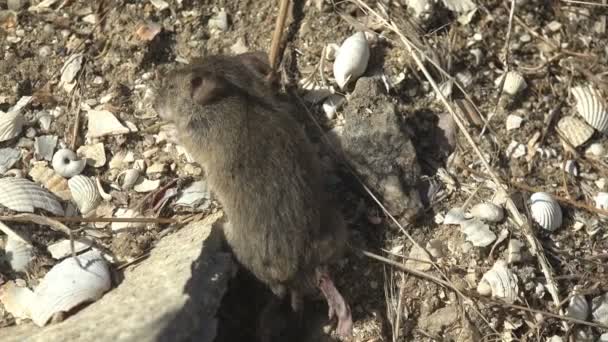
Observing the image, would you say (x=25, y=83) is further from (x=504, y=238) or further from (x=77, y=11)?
(x=504, y=238)

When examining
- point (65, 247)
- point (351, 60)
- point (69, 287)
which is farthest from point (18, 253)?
point (351, 60)

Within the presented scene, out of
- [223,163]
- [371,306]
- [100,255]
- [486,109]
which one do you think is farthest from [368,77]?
[100,255]

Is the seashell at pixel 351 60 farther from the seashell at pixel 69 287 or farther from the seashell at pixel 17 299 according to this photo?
the seashell at pixel 17 299

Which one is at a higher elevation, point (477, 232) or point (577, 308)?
point (477, 232)

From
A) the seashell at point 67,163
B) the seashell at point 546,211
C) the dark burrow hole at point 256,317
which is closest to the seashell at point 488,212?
the seashell at point 546,211

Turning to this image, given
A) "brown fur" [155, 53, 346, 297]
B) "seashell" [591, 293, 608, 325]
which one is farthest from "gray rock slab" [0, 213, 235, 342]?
"seashell" [591, 293, 608, 325]

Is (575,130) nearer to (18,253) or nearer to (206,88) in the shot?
(206,88)

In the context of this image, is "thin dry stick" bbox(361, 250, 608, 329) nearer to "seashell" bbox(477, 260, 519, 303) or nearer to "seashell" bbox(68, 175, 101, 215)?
"seashell" bbox(477, 260, 519, 303)
